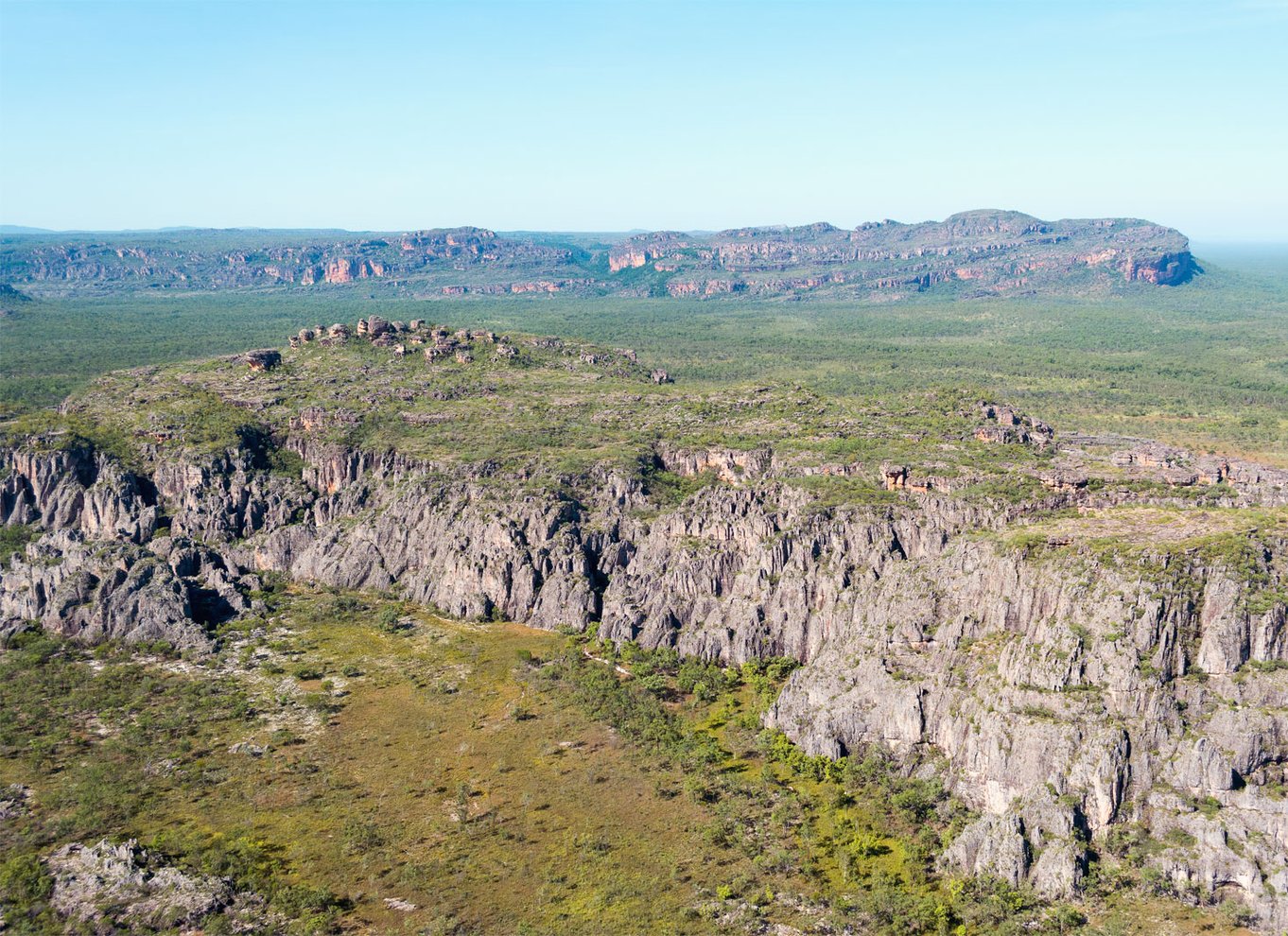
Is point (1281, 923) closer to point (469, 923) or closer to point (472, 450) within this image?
point (469, 923)

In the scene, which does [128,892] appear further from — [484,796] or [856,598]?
[856,598]

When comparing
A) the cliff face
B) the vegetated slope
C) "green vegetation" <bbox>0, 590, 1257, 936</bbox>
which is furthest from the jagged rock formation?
the cliff face

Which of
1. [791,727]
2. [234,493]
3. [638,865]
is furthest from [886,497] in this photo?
[234,493]

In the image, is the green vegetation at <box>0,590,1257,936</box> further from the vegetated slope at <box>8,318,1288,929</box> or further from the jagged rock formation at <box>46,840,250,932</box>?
the vegetated slope at <box>8,318,1288,929</box>

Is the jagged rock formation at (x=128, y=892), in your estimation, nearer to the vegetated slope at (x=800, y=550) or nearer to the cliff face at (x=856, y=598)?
the vegetated slope at (x=800, y=550)

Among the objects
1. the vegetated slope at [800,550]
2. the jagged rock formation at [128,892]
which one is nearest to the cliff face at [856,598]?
the vegetated slope at [800,550]

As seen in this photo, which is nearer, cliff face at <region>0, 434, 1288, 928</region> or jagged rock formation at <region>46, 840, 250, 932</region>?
jagged rock formation at <region>46, 840, 250, 932</region>
